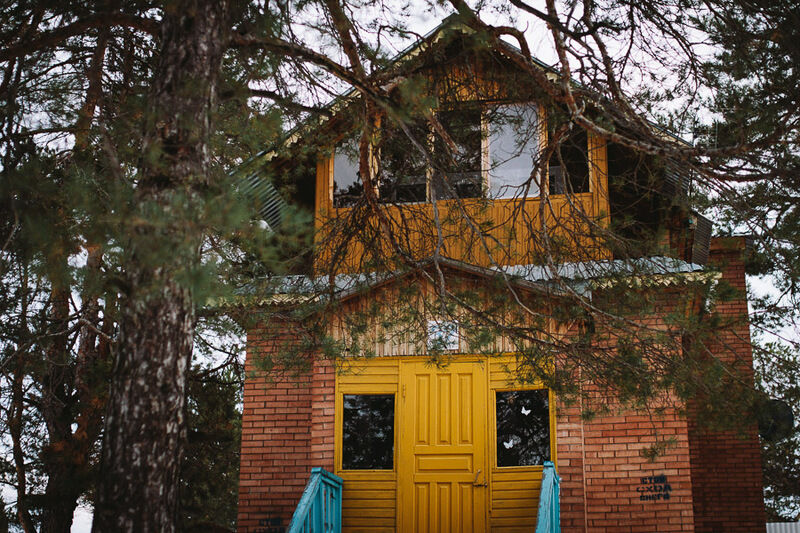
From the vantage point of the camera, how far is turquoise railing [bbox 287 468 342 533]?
8.03m

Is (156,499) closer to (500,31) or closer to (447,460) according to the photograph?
(500,31)

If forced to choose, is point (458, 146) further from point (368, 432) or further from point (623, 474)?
point (623, 474)

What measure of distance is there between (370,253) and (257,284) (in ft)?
4.22

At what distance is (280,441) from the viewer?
35.2 ft

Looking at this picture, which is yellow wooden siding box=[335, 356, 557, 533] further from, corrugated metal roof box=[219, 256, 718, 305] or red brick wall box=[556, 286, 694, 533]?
corrugated metal roof box=[219, 256, 718, 305]

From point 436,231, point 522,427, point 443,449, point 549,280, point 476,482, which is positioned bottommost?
point 476,482

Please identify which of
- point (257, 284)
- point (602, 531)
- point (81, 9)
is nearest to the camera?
point (81, 9)

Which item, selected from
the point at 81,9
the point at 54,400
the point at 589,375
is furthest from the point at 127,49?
the point at 54,400

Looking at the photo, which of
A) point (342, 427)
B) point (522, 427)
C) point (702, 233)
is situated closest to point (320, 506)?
point (342, 427)

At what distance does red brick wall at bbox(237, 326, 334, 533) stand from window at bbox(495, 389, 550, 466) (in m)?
2.10

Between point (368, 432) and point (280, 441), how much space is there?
1333 millimetres

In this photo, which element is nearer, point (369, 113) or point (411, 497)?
point (369, 113)

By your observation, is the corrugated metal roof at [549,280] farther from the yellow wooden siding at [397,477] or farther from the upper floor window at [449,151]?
the yellow wooden siding at [397,477]

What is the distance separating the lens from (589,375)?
709cm
